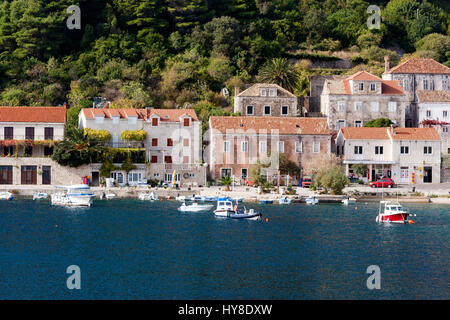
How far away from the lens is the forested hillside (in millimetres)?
92938

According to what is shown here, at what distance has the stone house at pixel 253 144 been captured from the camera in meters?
78.8

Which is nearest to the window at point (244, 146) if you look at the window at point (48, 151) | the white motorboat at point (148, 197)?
the white motorboat at point (148, 197)

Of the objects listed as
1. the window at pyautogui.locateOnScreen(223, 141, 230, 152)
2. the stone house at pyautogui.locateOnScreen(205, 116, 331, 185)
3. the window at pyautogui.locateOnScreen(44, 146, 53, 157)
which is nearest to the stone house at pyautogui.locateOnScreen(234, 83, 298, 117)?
the stone house at pyautogui.locateOnScreen(205, 116, 331, 185)

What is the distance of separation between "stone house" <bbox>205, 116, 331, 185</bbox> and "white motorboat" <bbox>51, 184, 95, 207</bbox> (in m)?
13.9

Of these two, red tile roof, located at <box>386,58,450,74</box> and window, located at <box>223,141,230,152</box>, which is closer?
window, located at <box>223,141,230,152</box>

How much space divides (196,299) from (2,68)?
63120 mm

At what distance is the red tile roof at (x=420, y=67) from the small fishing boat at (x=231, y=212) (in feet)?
118

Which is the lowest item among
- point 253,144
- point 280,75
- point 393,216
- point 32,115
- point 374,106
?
point 393,216

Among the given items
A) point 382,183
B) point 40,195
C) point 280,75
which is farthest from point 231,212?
point 280,75

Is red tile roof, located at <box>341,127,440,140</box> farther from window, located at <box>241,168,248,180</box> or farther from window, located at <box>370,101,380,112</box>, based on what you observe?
window, located at <box>241,168,248,180</box>

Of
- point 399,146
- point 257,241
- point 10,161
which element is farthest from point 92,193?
point 399,146

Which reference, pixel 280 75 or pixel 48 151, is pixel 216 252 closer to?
pixel 48 151

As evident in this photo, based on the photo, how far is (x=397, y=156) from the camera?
79688mm

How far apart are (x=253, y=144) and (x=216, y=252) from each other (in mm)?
30880
